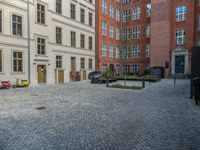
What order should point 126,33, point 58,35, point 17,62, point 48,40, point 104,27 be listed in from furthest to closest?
point 126,33 < point 104,27 < point 58,35 < point 48,40 < point 17,62

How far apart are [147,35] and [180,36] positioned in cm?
758

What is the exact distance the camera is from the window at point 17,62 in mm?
18316

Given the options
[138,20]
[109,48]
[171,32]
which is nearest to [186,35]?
[171,32]

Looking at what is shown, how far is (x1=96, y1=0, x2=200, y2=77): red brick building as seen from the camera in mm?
30047

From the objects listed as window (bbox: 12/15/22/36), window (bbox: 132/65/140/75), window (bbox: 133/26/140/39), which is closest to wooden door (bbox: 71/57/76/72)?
window (bbox: 12/15/22/36)

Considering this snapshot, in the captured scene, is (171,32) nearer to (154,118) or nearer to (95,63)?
(95,63)

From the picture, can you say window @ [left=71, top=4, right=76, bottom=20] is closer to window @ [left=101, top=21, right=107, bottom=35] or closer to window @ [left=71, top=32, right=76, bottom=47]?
window @ [left=71, top=32, right=76, bottom=47]

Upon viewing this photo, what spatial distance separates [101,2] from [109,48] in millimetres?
9238

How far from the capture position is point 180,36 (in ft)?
102

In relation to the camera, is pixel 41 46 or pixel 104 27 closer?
pixel 41 46

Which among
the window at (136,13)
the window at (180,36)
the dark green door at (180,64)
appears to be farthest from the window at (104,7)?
the dark green door at (180,64)

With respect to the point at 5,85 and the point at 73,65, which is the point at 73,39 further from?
the point at 5,85

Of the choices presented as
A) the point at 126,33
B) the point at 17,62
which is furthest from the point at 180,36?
the point at 17,62

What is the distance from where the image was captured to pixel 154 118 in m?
6.84
